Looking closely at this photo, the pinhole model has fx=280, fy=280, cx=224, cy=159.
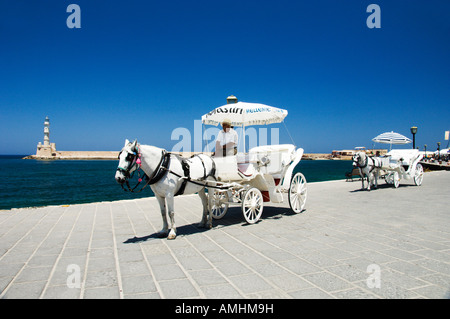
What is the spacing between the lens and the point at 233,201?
654 cm

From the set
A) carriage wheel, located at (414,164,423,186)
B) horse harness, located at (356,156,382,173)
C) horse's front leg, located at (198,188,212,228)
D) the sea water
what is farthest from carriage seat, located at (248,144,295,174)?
the sea water

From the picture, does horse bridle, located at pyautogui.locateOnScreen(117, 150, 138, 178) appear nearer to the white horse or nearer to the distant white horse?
the white horse

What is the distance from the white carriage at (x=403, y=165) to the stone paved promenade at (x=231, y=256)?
227 inches

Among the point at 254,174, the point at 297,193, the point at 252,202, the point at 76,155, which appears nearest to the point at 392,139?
the point at 297,193

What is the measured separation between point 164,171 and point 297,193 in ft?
12.5

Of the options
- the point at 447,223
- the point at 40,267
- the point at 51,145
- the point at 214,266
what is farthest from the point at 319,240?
the point at 51,145

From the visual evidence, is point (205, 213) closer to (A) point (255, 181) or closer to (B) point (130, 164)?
(A) point (255, 181)

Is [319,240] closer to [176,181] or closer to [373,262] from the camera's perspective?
[373,262]

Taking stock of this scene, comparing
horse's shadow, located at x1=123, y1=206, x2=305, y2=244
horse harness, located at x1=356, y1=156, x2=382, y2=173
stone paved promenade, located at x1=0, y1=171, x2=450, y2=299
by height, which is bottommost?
horse's shadow, located at x1=123, y1=206, x2=305, y2=244

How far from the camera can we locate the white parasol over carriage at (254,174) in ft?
20.0

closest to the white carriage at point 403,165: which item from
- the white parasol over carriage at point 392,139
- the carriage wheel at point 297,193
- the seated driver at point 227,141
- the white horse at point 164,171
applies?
the white parasol over carriage at point 392,139

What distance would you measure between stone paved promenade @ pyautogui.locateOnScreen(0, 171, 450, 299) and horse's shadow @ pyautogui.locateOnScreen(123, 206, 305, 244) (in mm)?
24

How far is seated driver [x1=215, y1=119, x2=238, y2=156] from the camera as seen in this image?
6.11m

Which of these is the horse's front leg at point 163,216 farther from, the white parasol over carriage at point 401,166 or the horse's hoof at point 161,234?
the white parasol over carriage at point 401,166
